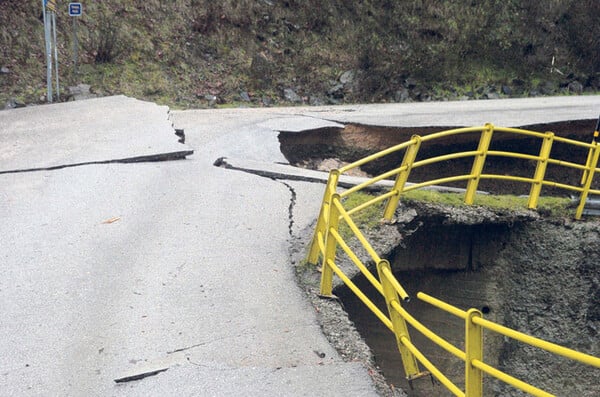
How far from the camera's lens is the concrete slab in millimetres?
10305

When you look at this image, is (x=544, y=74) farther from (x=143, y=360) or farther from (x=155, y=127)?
(x=143, y=360)

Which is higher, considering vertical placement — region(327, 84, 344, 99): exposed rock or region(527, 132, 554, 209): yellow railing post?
region(527, 132, 554, 209): yellow railing post

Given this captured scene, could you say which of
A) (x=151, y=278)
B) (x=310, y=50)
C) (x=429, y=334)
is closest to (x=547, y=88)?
(x=310, y=50)

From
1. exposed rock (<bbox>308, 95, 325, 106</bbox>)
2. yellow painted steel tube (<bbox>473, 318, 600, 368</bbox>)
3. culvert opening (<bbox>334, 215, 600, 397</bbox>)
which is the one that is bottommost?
culvert opening (<bbox>334, 215, 600, 397</bbox>)

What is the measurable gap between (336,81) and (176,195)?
1237 cm

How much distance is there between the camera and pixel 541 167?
947cm

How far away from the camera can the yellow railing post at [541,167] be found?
9.19 m

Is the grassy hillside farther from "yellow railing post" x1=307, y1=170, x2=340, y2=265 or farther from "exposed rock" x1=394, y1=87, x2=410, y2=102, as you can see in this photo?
"yellow railing post" x1=307, y1=170, x2=340, y2=265

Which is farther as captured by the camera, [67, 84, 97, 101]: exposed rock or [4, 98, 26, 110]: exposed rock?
[67, 84, 97, 101]: exposed rock

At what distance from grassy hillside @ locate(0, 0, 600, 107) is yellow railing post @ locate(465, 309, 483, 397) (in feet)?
47.5

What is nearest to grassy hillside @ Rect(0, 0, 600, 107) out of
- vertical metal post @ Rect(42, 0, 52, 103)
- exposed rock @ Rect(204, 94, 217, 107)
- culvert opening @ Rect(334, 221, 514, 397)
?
exposed rock @ Rect(204, 94, 217, 107)

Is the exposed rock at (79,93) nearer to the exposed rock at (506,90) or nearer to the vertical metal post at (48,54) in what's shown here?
the vertical metal post at (48,54)

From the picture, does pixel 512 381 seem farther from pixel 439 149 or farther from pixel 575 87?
pixel 575 87

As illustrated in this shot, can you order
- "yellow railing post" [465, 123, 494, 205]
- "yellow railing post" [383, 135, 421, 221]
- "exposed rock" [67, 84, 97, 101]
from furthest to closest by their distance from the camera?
"exposed rock" [67, 84, 97, 101], "yellow railing post" [465, 123, 494, 205], "yellow railing post" [383, 135, 421, 221]
